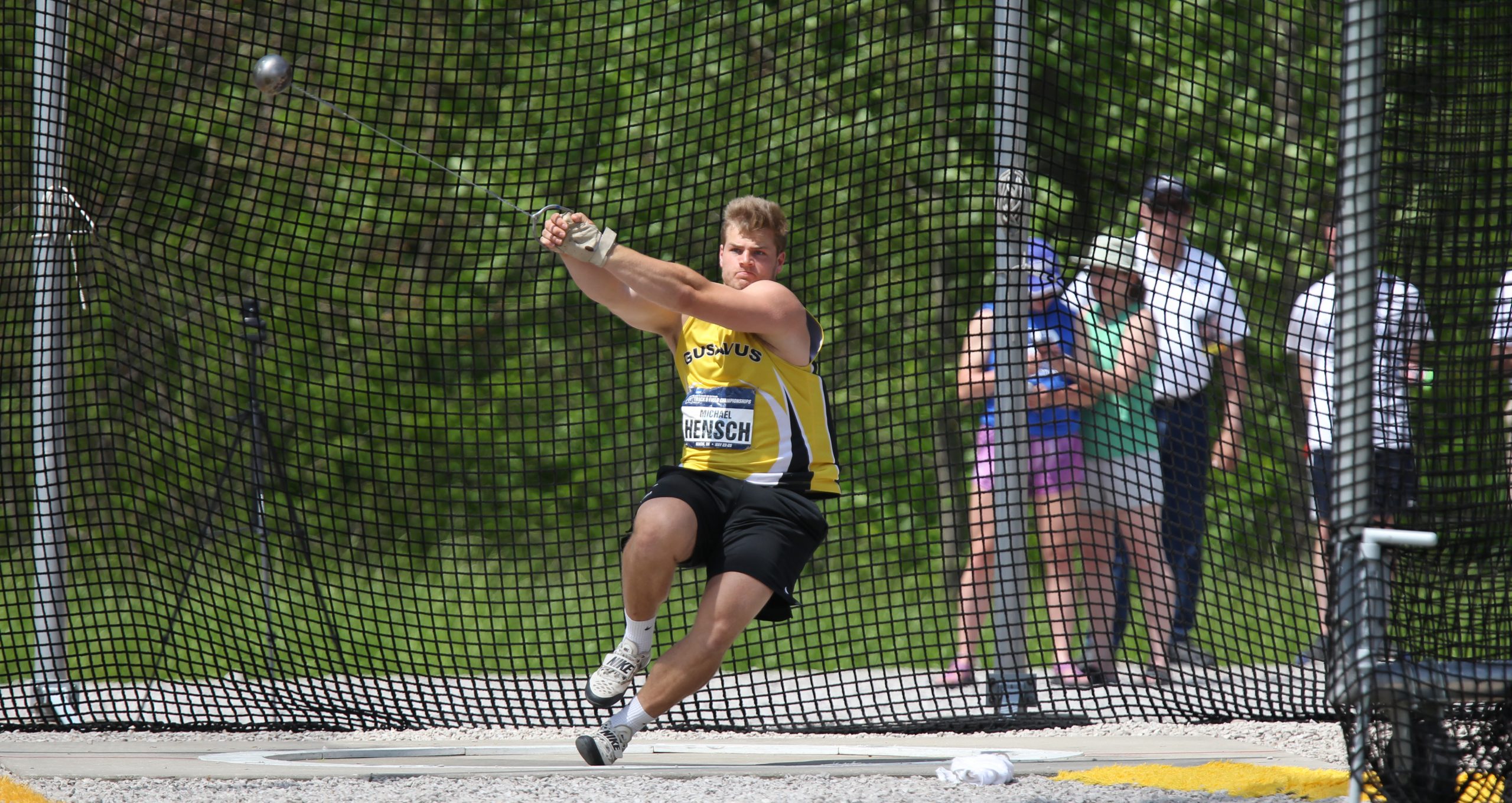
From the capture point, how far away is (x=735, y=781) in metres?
4.21

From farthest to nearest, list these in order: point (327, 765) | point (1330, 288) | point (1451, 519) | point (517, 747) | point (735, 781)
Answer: point (1330, 288)
point (517, 747)
point (327, 765)
point (735, 781)
point (1451, 519)

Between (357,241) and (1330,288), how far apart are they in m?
6.18

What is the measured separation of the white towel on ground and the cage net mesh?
674 mm

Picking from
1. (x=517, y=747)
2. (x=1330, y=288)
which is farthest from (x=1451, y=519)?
(x=517, y=747)

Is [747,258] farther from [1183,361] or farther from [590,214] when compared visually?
[590,214]

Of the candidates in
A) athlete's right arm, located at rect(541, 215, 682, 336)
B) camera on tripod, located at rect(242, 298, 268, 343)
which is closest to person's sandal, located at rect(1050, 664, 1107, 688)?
athlete's right arm, located at rect(541, 215, 682, 336)

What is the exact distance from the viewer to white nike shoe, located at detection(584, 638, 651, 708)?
3.90 metres

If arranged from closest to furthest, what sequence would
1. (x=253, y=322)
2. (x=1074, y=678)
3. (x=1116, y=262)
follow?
(x=1074, y=678) < (x=253, y=322) < (x=1116, y=262)

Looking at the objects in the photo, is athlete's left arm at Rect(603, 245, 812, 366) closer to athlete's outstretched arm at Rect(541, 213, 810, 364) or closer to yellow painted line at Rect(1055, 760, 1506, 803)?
athlete's outstretched arm at Rect(541, 213, 810, 364)

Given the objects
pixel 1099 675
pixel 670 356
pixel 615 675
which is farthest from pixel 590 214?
pixel 615 675

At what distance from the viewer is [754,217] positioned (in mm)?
4035

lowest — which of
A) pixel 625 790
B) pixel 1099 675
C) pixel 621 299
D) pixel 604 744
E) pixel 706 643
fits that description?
pixel 625 790

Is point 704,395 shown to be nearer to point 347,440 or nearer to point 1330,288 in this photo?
point 1330,288

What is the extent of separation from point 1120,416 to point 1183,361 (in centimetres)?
34
